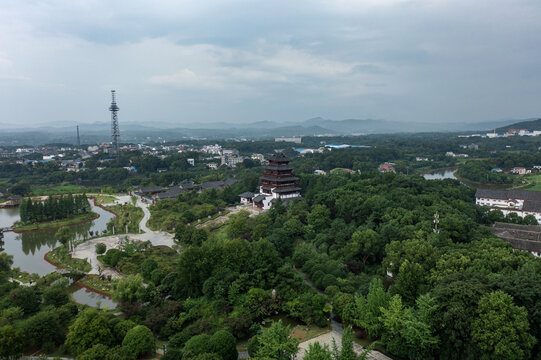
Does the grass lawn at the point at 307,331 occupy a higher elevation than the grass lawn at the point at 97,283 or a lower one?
higher

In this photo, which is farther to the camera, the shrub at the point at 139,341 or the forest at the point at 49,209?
the forest at the point at 49,209

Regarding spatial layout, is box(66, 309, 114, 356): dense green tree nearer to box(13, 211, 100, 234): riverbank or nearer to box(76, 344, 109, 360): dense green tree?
box(76, 344, 109, 360): dense green tree

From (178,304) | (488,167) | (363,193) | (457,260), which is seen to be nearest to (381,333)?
(457,260)

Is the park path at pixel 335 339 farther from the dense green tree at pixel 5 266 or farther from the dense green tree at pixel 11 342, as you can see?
the dense green tree at pixel 5 266

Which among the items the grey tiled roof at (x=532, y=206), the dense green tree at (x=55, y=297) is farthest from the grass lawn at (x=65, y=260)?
the grey tiled roof at (x=532, y=206)

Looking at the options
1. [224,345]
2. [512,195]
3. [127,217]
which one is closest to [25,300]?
[224,345]

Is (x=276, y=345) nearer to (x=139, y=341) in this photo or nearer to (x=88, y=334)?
(x=139, y=341)

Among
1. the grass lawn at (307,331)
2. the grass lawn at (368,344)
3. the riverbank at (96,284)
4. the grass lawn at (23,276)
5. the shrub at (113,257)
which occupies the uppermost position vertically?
the shrub at (113,257)

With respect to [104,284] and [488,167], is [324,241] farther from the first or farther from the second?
[488,167]
